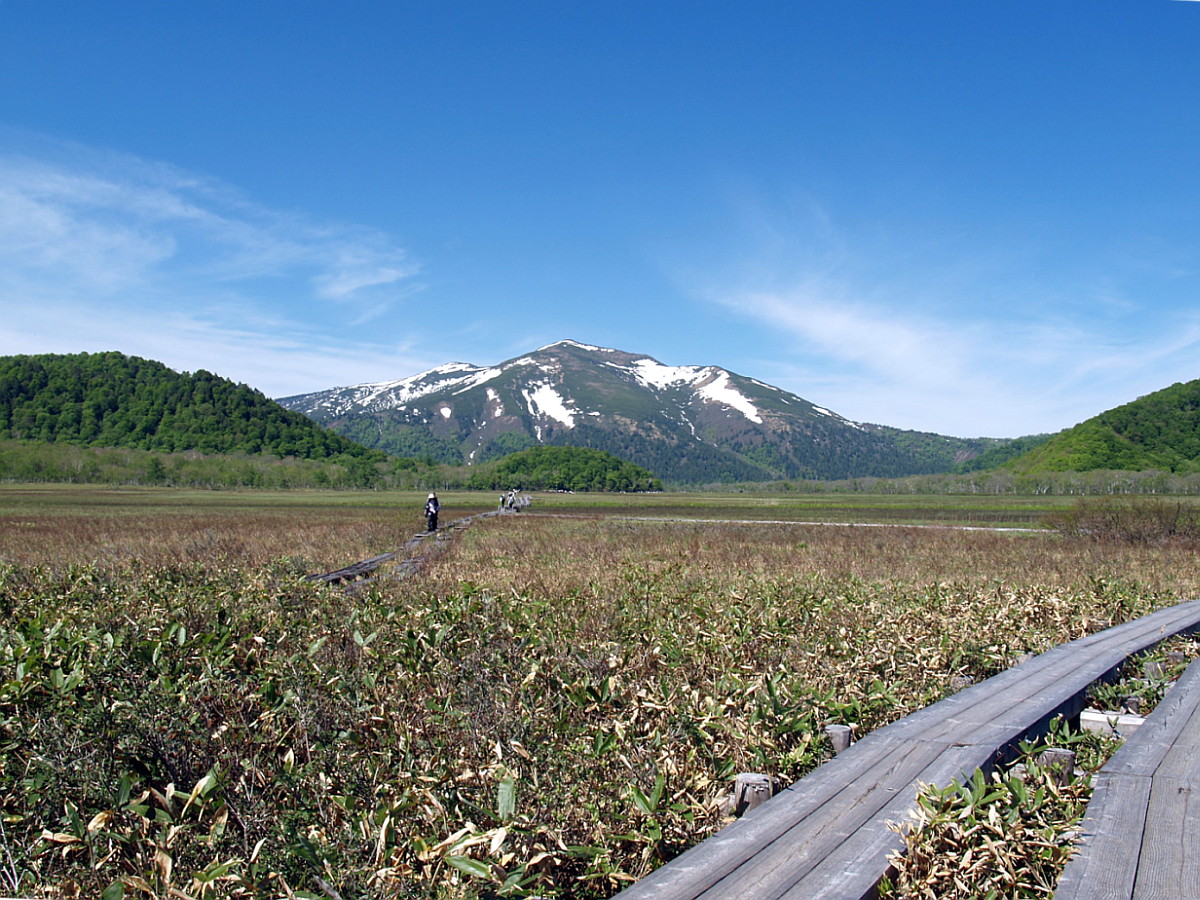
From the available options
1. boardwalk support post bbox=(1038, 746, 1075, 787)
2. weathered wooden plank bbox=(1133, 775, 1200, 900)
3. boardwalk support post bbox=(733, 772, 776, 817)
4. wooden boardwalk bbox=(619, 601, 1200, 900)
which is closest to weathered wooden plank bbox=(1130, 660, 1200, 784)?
weathered wooden plank bbox=(1133, 775, 1200, 900)

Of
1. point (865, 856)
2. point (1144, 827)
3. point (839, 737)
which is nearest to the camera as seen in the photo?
point (865, 856)

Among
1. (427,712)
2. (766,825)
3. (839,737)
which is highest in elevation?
(766,825)

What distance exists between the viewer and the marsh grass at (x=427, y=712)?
4062 millimetres

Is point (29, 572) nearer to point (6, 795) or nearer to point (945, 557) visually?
point (6, 795)

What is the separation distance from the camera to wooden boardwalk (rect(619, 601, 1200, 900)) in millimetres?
3143

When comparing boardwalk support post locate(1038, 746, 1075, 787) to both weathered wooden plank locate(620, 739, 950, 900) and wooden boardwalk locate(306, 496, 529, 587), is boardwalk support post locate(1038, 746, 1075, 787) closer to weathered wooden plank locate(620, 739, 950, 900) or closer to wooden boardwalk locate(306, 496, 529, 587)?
weathered wooden plank locate(620, 739, 950, 900)


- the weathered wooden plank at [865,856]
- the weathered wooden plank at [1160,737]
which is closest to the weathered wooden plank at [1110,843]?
the weathered wooden plank at [1160,737]

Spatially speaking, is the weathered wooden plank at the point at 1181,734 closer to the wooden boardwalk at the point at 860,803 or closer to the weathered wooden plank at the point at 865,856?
the wooden boardwalk at the point at 860,803

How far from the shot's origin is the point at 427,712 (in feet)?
20.4

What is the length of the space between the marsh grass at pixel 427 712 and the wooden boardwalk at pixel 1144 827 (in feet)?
5.66

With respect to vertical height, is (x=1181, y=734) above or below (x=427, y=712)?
above

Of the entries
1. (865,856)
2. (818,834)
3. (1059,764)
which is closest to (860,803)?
(818,834)

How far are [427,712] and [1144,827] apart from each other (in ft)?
15.3

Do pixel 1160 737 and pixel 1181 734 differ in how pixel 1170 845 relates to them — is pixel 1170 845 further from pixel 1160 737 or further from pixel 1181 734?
pixel 1181 734
